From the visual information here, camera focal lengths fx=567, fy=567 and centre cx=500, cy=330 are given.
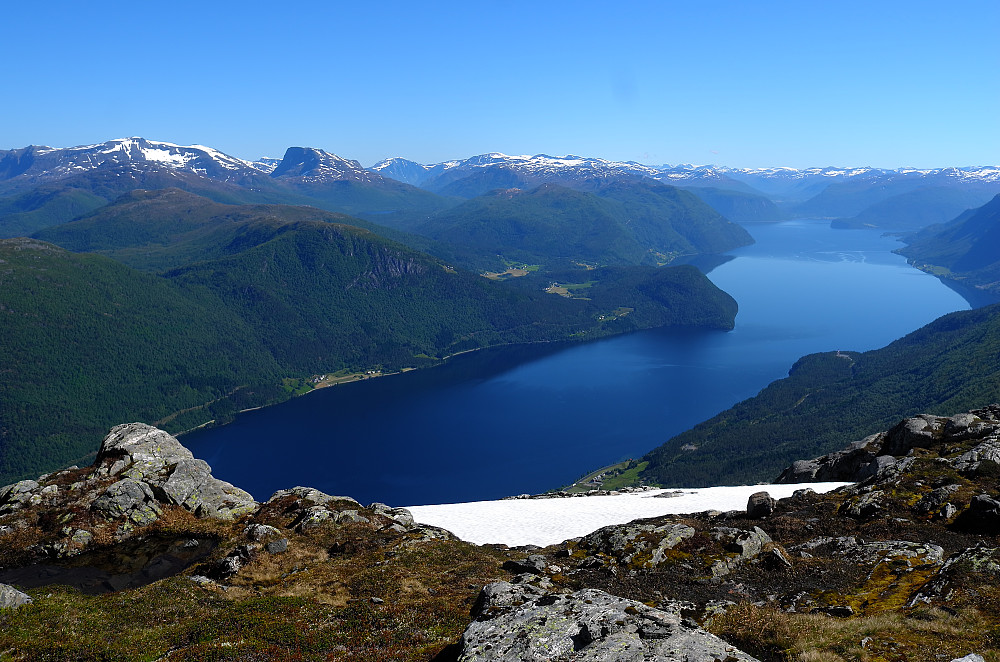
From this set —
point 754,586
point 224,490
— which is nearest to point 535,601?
point 754,586

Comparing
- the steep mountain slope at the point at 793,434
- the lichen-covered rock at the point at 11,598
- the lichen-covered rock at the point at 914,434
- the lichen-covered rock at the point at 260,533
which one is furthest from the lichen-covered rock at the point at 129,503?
the steep mountain slope at the point at 793,434

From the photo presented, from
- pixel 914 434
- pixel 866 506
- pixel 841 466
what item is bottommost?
pixel 841 466

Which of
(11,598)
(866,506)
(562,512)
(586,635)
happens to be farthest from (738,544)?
(11,598)

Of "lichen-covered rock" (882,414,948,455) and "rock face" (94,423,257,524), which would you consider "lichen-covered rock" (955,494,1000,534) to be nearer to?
"lichen-covered rock" (882,414,948,455)

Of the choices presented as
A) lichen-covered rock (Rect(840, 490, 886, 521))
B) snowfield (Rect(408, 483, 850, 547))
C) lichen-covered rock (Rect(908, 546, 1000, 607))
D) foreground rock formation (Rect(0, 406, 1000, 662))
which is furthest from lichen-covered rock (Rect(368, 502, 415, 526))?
lichen-covered rock (Rect(908, 546, 1000, 607))

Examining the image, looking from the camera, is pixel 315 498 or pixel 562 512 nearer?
pixel 315 498

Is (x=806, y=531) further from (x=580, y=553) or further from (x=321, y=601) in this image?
(x=321, y=601)

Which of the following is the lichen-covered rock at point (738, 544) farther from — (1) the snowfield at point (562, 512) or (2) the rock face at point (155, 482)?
(2) the rock face at point (155, 482)

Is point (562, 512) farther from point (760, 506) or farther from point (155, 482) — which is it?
point (155, 482)
